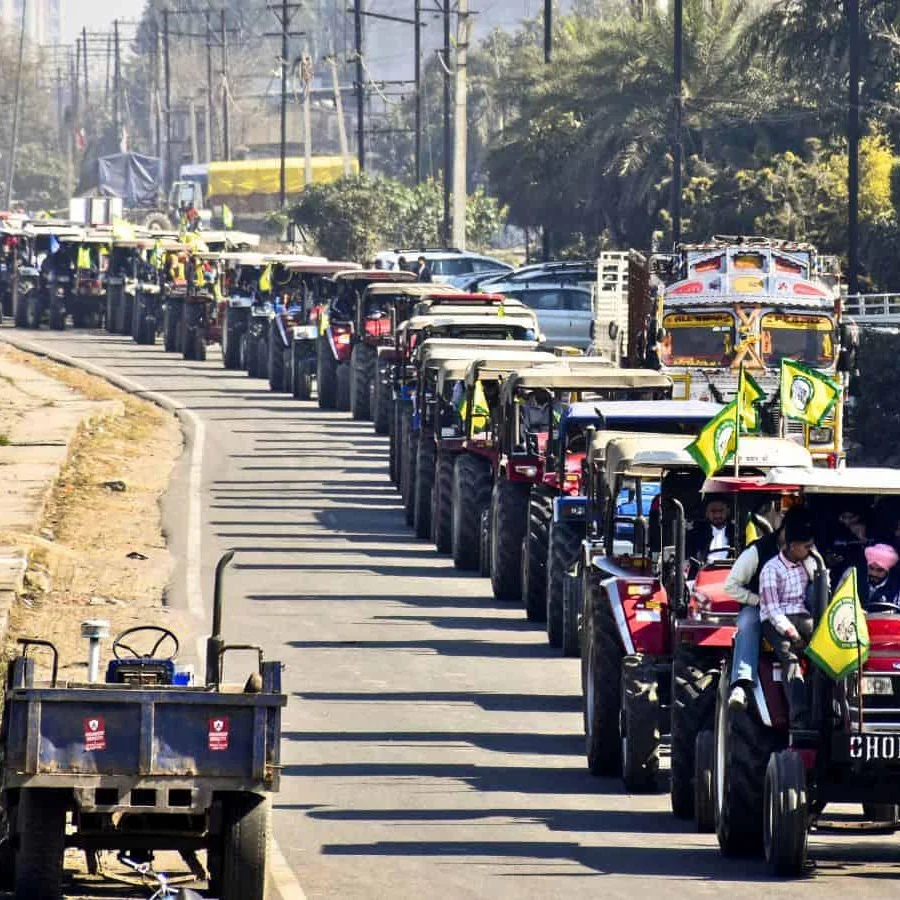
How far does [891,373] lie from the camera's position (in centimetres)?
3756

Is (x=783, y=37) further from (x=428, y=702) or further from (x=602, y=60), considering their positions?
(x=428, y=702)

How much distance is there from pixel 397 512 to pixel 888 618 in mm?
18406

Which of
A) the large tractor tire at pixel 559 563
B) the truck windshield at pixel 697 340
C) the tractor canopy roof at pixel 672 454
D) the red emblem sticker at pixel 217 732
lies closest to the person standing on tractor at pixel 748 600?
the tractor canopy roof at pixel 672 454

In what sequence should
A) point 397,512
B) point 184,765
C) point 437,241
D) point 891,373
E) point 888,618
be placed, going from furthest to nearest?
point 437,241 → point 891,373 → point 397,512 → point 888,618 → point 184,765

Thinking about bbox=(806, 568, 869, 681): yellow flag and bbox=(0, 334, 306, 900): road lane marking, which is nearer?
bbox=(806, 568, 869, 681): yellow flag

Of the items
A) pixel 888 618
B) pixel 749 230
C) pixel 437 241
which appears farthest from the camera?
pixel 437 241

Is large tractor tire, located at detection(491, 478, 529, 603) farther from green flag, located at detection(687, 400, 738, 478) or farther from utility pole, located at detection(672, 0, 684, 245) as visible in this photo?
utility pole, located at detection(672, 0, 684, 245)

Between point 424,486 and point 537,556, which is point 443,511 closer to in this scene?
point 424,486

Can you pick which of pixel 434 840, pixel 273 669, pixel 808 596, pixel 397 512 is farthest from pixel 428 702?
pixel 397 512

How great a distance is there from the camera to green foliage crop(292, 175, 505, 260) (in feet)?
267

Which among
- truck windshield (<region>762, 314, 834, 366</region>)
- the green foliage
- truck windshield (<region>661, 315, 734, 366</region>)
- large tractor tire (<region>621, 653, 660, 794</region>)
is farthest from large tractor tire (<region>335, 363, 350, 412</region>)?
the green foliage

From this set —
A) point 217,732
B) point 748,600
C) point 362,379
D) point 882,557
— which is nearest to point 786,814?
point 748,600

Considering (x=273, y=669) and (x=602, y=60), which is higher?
(x=602, y=60)

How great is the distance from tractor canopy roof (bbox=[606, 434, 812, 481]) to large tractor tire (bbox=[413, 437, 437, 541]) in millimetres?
10863
